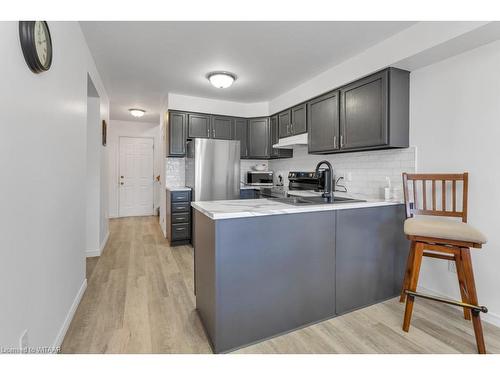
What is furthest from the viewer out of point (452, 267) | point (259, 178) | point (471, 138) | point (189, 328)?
point (259, 178)

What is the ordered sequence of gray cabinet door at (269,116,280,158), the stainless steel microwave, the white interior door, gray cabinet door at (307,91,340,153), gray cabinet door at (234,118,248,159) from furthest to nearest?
the white interior door
the stainless steel microwave
gray cabinet door at (234,118,248,159)
gray cabinet door at (269,116,280,158)
gray cabinet door at (307,91,340,153)

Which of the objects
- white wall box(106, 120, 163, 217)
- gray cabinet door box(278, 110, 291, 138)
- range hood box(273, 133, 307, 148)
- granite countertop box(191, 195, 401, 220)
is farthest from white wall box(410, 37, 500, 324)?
white wall box(106, 120, 163, 217)

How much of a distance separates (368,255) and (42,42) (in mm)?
2632

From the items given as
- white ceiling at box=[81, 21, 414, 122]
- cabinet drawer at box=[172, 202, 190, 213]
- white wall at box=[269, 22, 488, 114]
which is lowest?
cabinet drawer at box=[172, 202, 190, 213]

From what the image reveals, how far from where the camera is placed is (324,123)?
3.12 metres

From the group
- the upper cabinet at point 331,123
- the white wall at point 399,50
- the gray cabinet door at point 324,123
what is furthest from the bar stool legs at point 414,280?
the white wall at point 399,50

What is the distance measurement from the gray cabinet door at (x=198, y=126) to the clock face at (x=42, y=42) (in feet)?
8.95

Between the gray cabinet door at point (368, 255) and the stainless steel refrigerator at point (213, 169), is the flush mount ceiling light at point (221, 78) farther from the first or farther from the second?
the gray cabinet door at point (368, 255)

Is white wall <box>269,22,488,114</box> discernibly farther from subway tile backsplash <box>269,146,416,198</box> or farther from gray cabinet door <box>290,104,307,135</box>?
subway tile backsplash <box>269,146,416,198</box>

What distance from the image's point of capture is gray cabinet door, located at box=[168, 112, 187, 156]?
4055 mm

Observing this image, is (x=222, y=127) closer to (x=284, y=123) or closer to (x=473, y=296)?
(x=284, y=123)

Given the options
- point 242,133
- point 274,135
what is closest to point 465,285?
point 274,135

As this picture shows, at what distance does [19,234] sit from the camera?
115 centimetres
